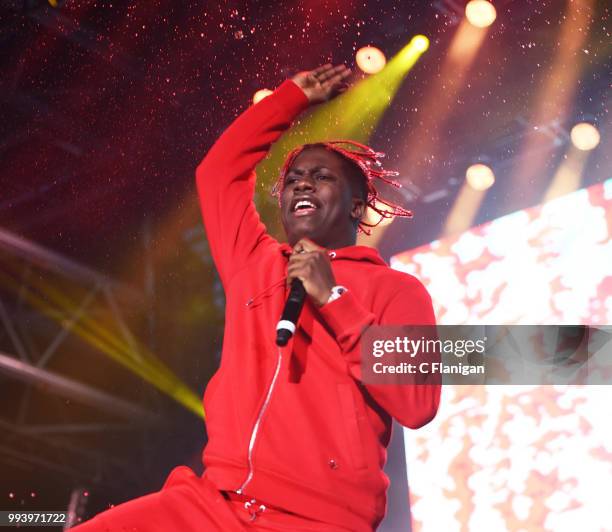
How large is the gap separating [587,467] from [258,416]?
1.81 meters

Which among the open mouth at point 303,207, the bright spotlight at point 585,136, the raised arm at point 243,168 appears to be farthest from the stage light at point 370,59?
the open mouth at point 303,207

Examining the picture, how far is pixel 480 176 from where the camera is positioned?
3.86 meters

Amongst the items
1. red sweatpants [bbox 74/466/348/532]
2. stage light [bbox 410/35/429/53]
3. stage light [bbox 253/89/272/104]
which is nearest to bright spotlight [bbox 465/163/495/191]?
stage light [bbox 410/35/429/53]

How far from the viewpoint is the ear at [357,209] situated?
209cm

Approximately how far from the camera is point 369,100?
3.63 meters

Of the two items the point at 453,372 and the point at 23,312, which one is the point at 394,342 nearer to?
the point at 453,372

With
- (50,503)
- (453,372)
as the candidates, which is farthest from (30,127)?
(453,372)

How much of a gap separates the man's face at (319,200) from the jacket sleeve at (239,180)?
9 centimetres

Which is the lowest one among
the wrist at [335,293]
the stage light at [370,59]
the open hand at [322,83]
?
the wrist at [335,293]

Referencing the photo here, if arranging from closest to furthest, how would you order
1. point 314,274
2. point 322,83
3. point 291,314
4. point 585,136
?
point 291,314 < point 314,274 < point 322,83 < point 585,136

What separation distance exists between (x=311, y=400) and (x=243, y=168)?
67 centimetres

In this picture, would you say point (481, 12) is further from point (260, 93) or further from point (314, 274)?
point (314, 274)

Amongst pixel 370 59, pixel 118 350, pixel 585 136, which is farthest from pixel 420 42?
pixel 118 350

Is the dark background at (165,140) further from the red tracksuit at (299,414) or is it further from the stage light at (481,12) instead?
the red tracksuit at (299,414)
